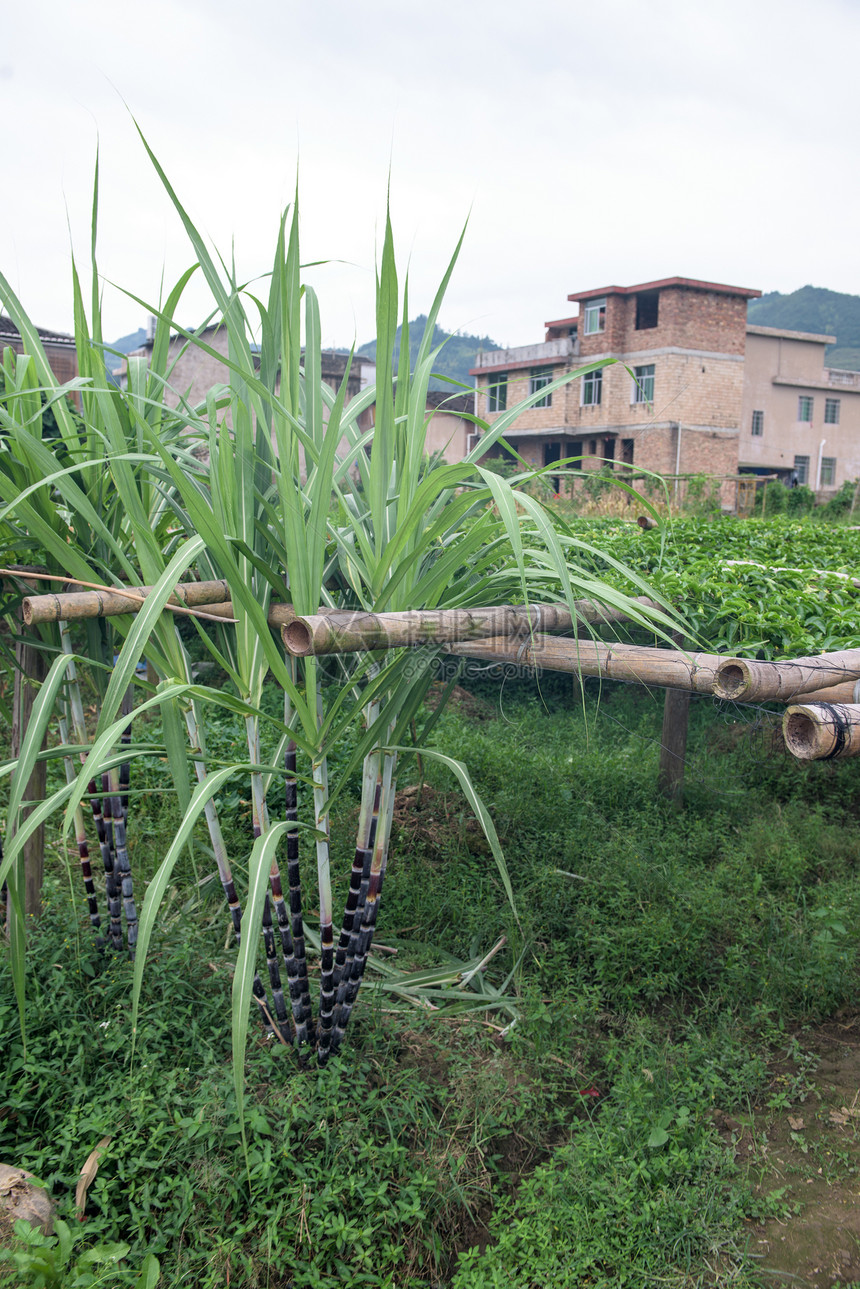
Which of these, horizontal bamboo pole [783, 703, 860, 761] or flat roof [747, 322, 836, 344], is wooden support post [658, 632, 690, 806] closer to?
horizontal bamboo pole [783, 703, 860, 761]

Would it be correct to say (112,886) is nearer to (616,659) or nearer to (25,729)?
(25,729)

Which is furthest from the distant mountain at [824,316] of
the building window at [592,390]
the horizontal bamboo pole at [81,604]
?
the horizontal bamboo pole at [81,604]

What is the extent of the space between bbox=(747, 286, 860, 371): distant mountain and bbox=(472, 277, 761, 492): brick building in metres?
33.8

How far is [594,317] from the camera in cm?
2297

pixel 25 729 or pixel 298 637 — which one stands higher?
pixel 298 637

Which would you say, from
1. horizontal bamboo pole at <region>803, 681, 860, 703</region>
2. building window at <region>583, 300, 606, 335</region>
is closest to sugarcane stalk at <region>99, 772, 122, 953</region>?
horizontal bamboo pole at <region>803, 681, 860, 703</region>

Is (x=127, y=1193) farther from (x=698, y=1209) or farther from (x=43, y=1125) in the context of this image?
(x=698, y=1209)

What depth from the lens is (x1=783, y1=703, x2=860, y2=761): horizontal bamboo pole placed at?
1.69m

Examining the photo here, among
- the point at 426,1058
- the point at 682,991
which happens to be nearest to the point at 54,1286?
the point at 426,1058

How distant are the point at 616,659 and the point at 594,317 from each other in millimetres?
22959

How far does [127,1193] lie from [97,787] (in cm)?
105

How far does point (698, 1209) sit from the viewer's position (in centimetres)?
Answer: 203

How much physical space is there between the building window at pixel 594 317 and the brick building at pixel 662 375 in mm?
27

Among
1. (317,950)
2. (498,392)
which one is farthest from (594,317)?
(317,950)
